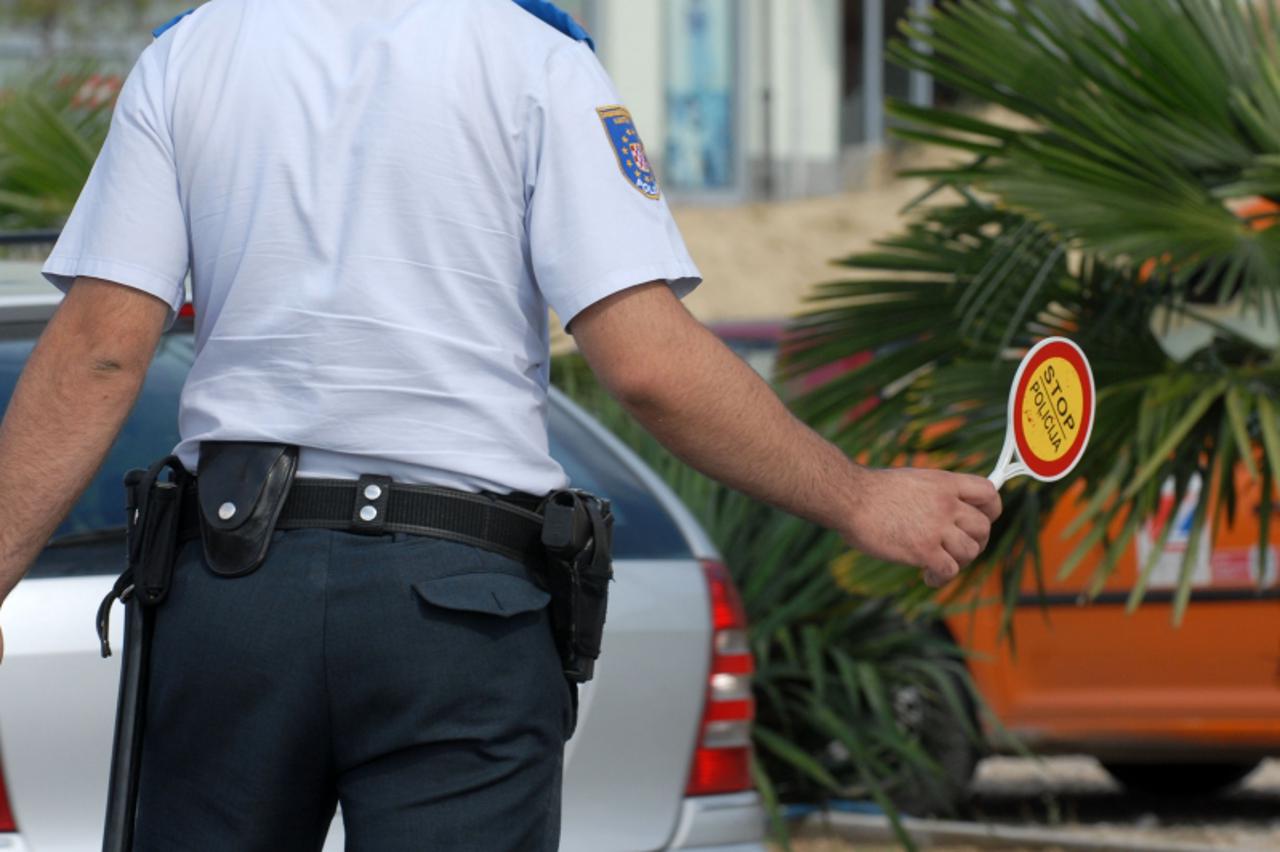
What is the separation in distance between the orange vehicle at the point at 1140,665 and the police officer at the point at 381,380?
372 cm

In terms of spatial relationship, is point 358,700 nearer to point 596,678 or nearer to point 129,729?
point 129,729

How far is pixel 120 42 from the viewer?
61.6 ft

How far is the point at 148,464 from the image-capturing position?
9.75 feet

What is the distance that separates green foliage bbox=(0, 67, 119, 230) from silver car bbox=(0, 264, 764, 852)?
9.44 feet

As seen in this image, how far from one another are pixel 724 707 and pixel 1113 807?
409 cm

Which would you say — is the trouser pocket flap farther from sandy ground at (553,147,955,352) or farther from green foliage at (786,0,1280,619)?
sandy ground at (553,147,955,352)

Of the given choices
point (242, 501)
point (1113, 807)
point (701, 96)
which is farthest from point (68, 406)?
point (701, 96)

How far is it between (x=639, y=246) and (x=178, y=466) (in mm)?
528

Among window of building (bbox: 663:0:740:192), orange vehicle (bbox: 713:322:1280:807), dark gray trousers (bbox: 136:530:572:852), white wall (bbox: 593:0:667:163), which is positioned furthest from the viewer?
window of building (bbox: 663:0:740:192)

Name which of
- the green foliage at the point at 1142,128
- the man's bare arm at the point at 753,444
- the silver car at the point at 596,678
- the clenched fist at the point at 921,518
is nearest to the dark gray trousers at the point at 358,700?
the man's bare arm at the point at 753,444

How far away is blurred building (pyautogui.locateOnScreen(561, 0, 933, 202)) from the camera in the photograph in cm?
2084

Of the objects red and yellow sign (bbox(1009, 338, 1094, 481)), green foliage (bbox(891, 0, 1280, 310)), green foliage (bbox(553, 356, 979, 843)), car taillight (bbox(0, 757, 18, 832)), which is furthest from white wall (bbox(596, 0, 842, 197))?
red and yellow sign (bbox(1009, 338, 1094, 481))

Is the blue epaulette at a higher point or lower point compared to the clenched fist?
higher

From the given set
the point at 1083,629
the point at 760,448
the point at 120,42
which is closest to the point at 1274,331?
the point at 1083,629
